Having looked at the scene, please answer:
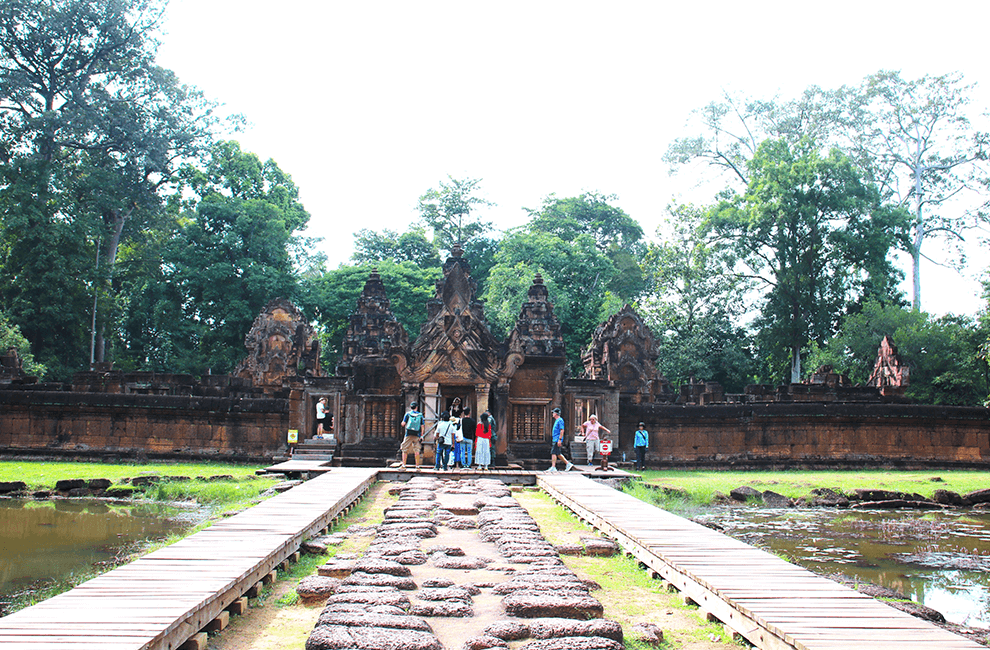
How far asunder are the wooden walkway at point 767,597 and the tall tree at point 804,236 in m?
27.9

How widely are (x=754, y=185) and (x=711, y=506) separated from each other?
78.3 ft

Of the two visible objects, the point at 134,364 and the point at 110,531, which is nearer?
the point at 110,531

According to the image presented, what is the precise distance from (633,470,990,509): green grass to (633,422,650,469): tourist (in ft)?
0.92

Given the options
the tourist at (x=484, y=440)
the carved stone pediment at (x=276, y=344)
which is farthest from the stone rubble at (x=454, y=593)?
the carved stone pediment at (x=276, y=344)

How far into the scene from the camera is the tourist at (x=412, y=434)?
51.6ft

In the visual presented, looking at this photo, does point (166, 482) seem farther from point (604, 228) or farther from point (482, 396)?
point (604, 228)

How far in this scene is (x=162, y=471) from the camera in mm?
17719

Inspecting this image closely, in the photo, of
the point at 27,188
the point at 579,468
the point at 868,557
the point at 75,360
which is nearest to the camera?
the point at 868,557

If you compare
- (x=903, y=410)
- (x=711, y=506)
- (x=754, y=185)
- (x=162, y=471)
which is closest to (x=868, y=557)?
(x=711, y=506)

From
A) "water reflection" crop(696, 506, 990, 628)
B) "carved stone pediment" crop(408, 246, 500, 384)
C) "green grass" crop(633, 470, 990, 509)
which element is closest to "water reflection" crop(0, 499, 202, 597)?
"carved stone pediment" crop(408, 246, 500, 384)

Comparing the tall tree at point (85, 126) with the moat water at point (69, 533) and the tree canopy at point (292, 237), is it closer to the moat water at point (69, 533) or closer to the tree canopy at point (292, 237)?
the tree canopy at point (292, 237)

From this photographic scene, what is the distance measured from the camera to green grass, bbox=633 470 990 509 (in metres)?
16.0

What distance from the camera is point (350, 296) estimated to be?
43.4 meters

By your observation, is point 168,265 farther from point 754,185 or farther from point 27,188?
point 754,185
